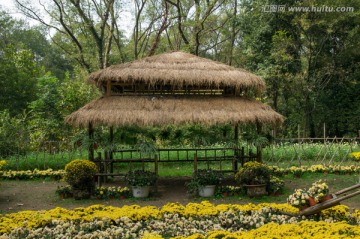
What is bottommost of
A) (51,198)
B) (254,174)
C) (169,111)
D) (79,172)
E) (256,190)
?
(51,198)

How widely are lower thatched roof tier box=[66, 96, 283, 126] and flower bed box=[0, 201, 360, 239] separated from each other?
4050 mm

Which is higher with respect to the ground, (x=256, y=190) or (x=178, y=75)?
(x=178, y=75)

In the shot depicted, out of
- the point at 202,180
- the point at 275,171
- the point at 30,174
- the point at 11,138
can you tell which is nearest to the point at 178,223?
the point at 202,180

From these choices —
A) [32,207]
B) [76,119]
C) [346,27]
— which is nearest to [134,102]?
[76,119]

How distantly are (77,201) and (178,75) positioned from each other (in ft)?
17.1

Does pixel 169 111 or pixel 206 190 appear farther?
pixel 169 111

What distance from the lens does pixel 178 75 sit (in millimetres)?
12742

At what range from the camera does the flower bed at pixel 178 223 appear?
622 cm

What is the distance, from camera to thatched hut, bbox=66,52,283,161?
11.9 meters

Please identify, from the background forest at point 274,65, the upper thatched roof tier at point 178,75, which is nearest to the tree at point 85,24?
the background forest at point 274,65

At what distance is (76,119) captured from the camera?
39.4 ft

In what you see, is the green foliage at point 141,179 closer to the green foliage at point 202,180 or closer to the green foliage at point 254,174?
the green foliage at point 202,180

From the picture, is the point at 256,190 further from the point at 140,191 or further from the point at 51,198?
the point at 51,198

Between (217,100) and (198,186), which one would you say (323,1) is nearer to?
(217,100)
